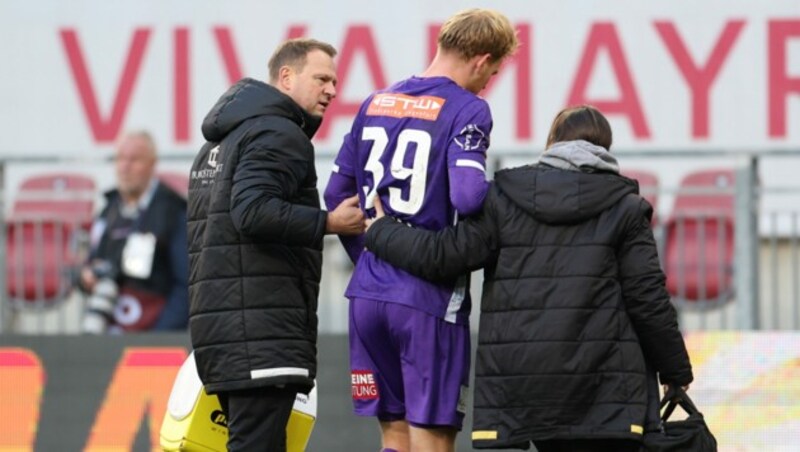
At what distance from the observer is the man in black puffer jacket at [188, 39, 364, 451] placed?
240 inches

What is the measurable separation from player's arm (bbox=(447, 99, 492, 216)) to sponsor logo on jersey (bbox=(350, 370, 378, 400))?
2.18ft

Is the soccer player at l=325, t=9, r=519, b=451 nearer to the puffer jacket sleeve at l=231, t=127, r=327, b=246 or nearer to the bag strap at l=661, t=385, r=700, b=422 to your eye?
the puffer jacket sleeve at l=231, t=127, r=327, b=246

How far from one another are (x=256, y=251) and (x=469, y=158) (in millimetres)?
791

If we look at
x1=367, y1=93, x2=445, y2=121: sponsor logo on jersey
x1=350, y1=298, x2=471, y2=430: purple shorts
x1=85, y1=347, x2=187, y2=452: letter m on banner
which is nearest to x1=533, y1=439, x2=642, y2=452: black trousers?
x1=350, y1=298, x2=471, y2=430: purple shorts

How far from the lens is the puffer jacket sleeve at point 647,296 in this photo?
5.83m

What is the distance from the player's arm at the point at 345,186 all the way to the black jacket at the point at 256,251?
138 millimetres

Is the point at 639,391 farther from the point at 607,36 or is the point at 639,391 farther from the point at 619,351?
the point at 607,36

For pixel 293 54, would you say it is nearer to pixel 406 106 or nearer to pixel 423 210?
pixel 406 106

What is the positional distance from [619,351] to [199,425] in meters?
1.61

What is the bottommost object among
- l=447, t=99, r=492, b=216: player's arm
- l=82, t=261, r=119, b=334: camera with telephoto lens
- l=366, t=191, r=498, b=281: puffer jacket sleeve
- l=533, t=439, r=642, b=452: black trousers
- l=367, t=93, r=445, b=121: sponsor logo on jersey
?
l=82, t=261, r=119, b=334: camera with telephoto lens

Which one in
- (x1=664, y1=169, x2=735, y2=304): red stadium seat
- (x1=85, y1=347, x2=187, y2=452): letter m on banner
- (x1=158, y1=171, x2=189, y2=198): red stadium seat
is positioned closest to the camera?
(x1=85, y1=347, x2=187, y2=452): letter m on banner

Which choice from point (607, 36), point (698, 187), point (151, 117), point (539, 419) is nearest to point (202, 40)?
point (151, 117)

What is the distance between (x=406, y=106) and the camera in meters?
6.18

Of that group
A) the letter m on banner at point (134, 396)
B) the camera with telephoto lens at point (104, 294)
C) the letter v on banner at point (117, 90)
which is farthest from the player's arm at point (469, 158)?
the letter v on banner at point (117, 90)
